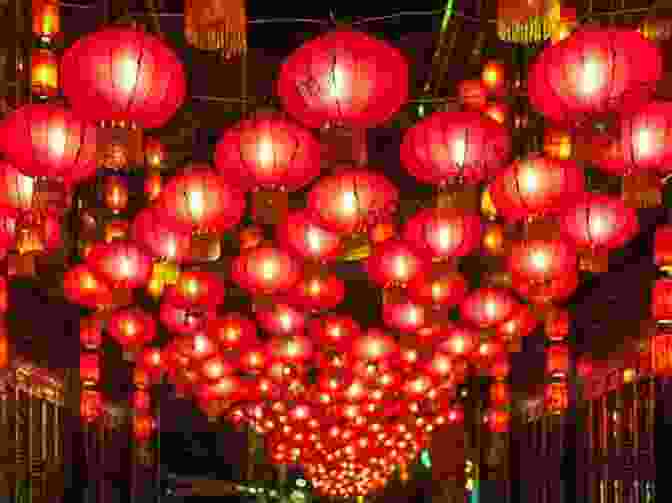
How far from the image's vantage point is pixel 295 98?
210 inches

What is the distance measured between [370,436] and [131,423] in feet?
11.9

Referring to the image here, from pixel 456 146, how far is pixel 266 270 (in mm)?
2526

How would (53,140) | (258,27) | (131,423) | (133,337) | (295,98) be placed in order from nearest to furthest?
(295,98)
(53,140)
(258,27)
(133,337)
(131,423)

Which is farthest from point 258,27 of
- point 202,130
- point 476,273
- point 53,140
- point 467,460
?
point 467,460

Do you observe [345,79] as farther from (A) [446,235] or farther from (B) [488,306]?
(B) [488,306]

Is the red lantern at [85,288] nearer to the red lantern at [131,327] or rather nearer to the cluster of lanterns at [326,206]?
the cluster of lanterns at [326,206]

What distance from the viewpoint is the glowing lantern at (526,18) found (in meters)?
4.84

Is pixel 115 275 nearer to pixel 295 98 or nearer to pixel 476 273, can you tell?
pixel 295 98

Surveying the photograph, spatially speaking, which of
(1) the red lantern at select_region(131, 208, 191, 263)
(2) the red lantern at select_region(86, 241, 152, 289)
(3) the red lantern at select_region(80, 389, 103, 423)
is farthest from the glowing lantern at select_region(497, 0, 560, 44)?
(3) the red lantern at select_region(80, 389, 103, 423)

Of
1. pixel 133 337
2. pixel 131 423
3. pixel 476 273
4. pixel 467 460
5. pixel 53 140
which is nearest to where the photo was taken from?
pixel 53 140

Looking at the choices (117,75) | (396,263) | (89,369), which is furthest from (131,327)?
(117,75)

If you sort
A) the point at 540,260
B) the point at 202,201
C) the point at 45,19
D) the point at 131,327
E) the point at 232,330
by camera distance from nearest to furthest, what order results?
the point at 45,19 → the point at 202,201 → the point at 540,260 → the point at 131,327 → the point at 232,330

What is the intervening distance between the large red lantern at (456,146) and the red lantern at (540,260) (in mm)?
1665

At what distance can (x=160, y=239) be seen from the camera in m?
7.90
